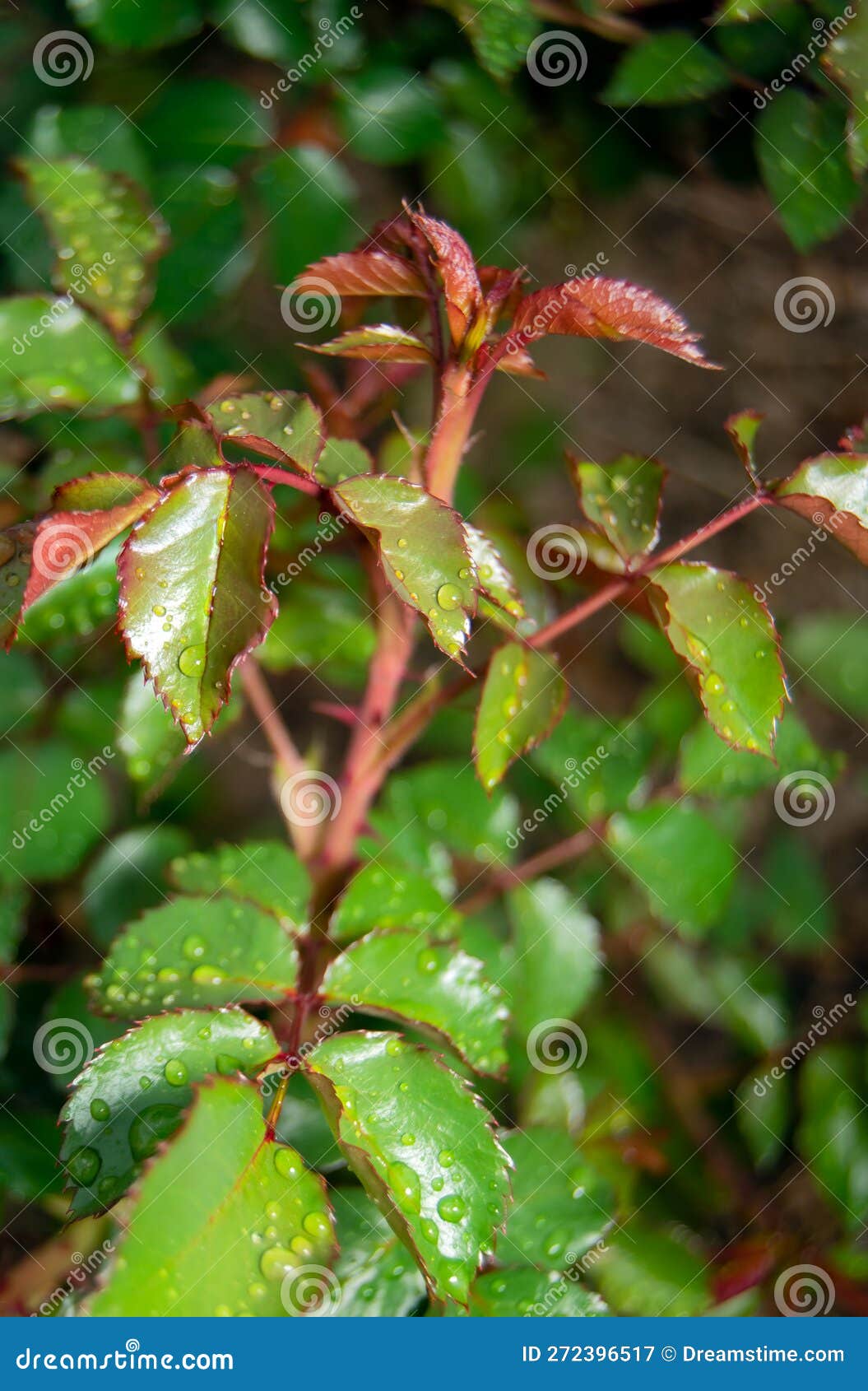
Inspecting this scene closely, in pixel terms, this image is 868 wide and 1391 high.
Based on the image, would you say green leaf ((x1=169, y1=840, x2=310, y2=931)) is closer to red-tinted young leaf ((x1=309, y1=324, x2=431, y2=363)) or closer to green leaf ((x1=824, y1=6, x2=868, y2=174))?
red-tinted young leaf ((x1=309, y1=324, x2=431, y2=363))

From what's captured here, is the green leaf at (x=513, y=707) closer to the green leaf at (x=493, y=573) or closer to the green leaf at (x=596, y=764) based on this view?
the green leaf at (x=493, y=573)

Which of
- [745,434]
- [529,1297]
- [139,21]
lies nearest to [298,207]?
[139,21]

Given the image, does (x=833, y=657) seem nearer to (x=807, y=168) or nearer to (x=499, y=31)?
(x=807, y=168)

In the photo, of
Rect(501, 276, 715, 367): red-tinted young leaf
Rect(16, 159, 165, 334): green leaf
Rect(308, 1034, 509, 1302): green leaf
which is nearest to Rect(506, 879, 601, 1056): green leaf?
Rect(308, 1034, 509, 1302): green leaf

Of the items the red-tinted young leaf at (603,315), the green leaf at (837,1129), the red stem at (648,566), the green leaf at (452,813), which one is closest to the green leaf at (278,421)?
the red-tinted young leaf at (603,315)

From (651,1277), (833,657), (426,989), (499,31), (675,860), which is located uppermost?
(499,31)

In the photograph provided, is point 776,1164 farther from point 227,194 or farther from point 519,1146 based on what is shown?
point 227,194
